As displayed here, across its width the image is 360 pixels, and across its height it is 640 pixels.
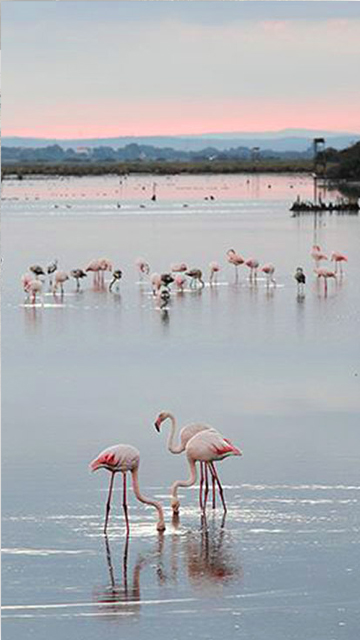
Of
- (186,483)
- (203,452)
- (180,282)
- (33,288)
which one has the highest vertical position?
(203,452)

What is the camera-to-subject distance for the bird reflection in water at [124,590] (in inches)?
222

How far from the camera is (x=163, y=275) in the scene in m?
16.8

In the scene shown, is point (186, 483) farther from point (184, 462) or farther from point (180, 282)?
point (180, 282)

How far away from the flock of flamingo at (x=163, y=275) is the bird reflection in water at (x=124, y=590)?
9.57m

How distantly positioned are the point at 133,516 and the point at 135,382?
3.36 m

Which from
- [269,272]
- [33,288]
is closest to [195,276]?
[269,272]

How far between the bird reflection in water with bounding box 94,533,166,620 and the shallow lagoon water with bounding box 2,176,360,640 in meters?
0.01

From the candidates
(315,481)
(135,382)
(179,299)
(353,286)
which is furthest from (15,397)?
(353,286)

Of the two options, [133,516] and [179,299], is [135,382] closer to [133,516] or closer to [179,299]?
[133,516]

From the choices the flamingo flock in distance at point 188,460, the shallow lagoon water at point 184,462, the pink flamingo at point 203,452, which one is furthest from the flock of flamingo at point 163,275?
the pink flamingo at point 203,452

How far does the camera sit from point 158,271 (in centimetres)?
1938

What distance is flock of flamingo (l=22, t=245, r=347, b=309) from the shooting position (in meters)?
16.7

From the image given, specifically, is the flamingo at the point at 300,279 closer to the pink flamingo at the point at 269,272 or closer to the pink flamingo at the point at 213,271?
the pink flamingo at the point at 269,272

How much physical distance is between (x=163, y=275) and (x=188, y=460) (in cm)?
975
